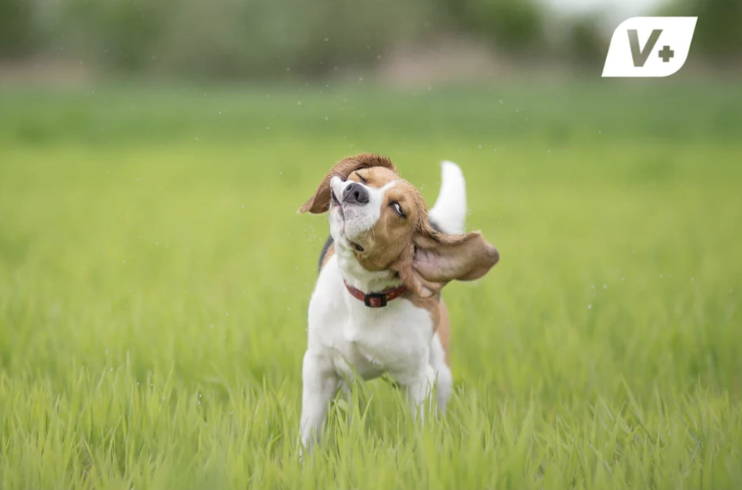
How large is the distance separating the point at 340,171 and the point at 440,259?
1.62ft

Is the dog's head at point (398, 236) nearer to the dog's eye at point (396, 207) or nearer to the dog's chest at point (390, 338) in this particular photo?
the dog's eye at point (396, 207)

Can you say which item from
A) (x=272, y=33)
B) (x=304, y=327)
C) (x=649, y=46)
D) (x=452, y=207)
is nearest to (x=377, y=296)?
(x=452, y=207)

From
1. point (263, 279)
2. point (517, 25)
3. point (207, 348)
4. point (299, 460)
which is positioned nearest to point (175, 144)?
point (263, 279)

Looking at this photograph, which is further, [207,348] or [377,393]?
[207,348]

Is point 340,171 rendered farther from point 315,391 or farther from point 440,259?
point 315,391

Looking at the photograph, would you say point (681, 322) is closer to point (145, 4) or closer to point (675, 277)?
point (675, 277)

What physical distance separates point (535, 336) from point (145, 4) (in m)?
44.4

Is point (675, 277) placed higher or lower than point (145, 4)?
lower

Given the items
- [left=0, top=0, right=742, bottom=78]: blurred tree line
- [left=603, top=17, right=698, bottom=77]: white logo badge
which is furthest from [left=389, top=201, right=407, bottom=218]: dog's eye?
[left=0, top=0, right=742, bottom=78]: blurred tree line

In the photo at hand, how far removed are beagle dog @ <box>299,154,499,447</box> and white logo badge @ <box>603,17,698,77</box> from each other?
6.34 ft

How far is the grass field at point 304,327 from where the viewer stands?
2578 millimetres

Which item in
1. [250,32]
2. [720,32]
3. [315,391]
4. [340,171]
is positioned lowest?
[315,391]

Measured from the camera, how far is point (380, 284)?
2775mm

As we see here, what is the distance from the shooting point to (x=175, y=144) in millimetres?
17016
